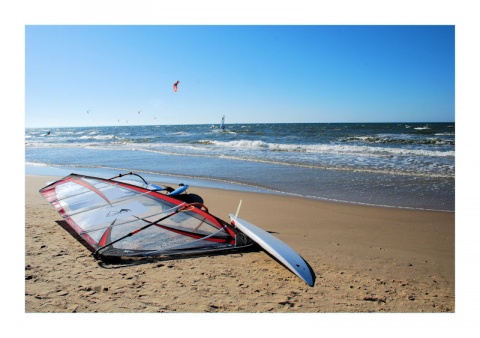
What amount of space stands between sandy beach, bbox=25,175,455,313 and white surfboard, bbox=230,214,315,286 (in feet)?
0.28

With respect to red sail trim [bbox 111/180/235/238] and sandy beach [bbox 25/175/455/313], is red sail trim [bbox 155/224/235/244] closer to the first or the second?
red sail trim [bbox 111/180/235/238]

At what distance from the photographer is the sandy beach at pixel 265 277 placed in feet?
7.49

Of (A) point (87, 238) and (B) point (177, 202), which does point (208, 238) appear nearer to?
(B) point (177, 202)

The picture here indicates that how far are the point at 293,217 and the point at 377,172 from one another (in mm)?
4852

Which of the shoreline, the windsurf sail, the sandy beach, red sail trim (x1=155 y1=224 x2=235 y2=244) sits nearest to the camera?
the sandy beach

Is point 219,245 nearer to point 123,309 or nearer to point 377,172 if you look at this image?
point 123,309

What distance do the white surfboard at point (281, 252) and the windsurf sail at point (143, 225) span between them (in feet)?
0.34

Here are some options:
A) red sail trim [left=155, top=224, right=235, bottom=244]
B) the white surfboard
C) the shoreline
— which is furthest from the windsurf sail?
the shoreline

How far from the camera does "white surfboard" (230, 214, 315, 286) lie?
2.59m

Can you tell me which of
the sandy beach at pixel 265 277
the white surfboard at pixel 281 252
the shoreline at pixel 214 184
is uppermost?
the shoreline at pixel 214 184

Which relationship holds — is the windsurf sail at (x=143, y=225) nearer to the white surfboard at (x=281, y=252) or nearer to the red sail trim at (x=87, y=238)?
the red sail trim at (x=87, y=238)

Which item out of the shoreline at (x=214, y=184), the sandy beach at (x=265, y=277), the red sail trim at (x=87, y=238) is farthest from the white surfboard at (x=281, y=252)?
the shoreline at (x=214, y=184)

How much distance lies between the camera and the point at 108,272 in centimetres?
268
